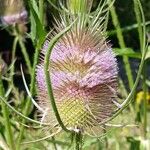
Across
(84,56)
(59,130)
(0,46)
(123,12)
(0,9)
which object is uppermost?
(123,12)

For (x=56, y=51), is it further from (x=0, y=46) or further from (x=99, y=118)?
(x=0, y=46)

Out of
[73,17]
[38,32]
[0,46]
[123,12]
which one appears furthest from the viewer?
[123,12]

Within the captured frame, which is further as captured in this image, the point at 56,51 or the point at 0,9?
the point at 0,9

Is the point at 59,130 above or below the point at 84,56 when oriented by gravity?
below

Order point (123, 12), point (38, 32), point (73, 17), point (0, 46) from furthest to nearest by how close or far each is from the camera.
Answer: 1. point (123, 12)
2. point (0, 46)
3. point (38, 32)
4. point (73, 17)

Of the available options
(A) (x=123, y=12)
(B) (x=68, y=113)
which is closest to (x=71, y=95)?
(B) (x=68, y=113)

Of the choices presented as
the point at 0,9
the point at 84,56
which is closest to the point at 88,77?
the point at 84,56

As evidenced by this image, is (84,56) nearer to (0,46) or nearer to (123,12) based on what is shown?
(0,46)
